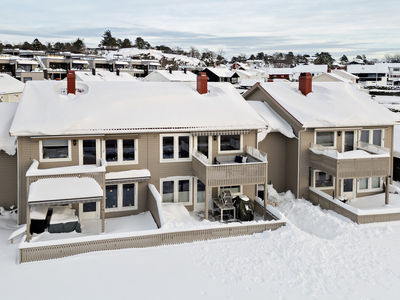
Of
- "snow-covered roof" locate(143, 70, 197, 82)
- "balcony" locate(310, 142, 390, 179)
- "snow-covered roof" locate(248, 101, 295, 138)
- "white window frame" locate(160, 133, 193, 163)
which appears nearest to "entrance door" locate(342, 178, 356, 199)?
"balcony" locate(310, 142, 390, 179)

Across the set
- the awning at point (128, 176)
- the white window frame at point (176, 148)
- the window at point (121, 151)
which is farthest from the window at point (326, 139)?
the window at point (121, 151)

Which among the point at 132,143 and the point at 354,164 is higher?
the point at 132,143

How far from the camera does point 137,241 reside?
1255cm

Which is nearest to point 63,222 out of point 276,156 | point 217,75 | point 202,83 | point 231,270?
point 231,270

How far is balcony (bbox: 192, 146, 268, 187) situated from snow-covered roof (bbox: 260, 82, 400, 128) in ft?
14.5

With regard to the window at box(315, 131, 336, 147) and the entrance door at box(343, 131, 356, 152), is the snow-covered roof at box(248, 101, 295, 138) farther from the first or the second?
the entrance door at box(343, 131, 356, 152)

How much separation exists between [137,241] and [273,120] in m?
10.8

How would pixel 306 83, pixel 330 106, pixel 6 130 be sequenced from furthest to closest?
pixel 306 83 → pixel 330 106 → pixel 6 130

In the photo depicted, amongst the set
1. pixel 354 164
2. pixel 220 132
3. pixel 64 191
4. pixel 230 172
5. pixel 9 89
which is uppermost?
pixel 9 89

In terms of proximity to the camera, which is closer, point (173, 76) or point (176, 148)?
point (176, 148)

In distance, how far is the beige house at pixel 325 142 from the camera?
18547 millimetres

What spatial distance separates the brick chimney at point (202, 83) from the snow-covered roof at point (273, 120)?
12.0 ft

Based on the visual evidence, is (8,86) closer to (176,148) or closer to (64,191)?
(176,148)

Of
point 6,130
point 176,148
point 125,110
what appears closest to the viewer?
point 6,130
